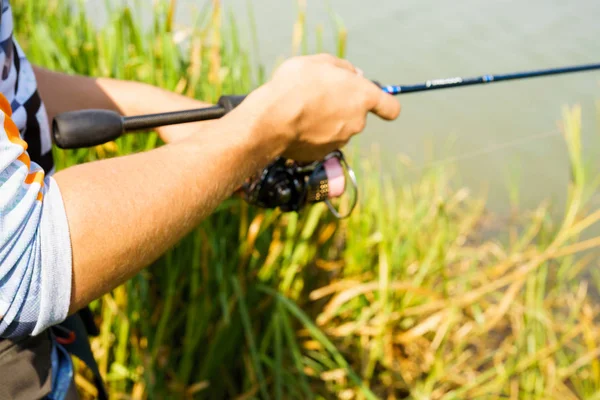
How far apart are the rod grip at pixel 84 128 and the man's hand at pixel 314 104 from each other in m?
0.24

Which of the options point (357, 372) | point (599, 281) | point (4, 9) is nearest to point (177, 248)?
point (357, 372)

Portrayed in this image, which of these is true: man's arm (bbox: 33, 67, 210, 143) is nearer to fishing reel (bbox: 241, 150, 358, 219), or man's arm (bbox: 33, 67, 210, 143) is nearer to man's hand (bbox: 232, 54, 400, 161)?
fishing reel (bbox: 241, 150, 358, 219)

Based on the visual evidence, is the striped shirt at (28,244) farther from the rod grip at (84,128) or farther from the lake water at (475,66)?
the lake water at (475,66)

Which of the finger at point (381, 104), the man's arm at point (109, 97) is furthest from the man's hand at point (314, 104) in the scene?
the man's arm at point (109, 97)

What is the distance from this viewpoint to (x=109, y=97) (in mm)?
1371

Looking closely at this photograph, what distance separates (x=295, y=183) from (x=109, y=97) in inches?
16.9

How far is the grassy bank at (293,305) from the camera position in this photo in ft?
6.06

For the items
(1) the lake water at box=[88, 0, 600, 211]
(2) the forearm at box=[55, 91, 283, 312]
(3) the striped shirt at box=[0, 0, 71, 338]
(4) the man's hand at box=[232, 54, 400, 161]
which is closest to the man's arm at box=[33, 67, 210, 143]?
(4) the man's hand at box=[232, 54, 400, 161]

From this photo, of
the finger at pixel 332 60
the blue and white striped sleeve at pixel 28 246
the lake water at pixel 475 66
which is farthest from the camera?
the lake water at pixel 475 66

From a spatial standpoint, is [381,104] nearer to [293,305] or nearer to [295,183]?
[295,183]

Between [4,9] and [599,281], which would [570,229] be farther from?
[4,9]

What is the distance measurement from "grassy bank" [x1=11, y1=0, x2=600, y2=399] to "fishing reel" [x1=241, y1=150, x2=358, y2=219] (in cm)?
50

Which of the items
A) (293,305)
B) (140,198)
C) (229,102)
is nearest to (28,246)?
(140,198)

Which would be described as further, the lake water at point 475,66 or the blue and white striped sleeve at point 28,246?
the lake water at point 475,66
